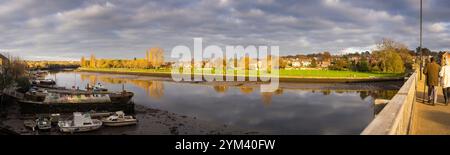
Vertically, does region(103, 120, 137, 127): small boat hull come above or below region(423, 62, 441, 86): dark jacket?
below

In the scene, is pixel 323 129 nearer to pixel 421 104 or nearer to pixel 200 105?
pixel 421 104

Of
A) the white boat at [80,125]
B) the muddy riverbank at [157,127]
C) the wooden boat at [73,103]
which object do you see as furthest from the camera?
the wooden boat at [73,103]

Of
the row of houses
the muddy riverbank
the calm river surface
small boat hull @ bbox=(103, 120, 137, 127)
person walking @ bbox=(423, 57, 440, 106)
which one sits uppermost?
the row of houses

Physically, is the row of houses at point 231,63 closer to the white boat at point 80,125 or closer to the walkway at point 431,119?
the white boat at point 80,125

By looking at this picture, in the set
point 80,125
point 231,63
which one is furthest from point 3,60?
point 231,63

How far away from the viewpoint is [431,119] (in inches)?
355

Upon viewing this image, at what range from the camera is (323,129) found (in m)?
25.3

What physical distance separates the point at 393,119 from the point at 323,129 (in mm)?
20739

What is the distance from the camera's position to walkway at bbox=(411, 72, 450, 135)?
301 inches

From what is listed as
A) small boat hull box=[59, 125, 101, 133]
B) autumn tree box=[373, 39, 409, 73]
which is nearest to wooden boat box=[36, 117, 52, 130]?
small boat hull box=[59, 125, 101, 133]

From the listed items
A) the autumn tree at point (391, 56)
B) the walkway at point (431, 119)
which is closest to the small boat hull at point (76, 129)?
the walkway at point (431, 119)

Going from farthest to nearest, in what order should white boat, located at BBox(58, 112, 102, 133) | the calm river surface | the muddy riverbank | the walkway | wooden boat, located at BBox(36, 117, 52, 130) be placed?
wooden boat, located at BBox(36, 117, 52, 130)
white boat, located at BBox(58, 112, 102, 133)
the muddy riverbank
the calm river surface
the walkway

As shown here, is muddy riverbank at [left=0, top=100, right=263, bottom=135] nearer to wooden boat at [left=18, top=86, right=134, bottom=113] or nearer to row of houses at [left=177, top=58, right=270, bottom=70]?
wooden boat at [left=18, top=86, right=134, bottom=113]

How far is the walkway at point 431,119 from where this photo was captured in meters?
7.63
